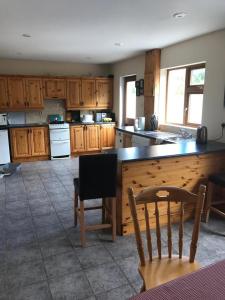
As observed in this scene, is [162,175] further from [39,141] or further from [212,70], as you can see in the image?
[39,141]

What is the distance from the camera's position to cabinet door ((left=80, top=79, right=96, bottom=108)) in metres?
6.50

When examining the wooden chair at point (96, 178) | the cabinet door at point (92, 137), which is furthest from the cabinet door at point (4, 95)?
the wooden chair at point (96, 178)

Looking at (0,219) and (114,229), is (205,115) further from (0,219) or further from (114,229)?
(0,219)

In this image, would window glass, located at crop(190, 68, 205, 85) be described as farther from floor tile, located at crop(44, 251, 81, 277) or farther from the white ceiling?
floor tile, located at crop(44, 251, 81, 277)

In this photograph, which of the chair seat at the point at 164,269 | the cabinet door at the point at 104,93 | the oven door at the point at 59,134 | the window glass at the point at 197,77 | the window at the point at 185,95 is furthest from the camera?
the cabinet door at the point at 104,93

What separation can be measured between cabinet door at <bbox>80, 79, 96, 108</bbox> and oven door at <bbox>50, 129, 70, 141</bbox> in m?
0.92

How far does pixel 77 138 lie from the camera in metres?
6.46

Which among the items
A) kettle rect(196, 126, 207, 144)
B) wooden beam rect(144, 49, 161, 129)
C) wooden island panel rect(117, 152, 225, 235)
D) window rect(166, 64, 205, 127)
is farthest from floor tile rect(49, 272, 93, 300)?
wooden beam rect(144, 49, 161, 129)

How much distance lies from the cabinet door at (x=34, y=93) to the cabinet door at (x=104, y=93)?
1502 mm

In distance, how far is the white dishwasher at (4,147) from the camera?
565 cm

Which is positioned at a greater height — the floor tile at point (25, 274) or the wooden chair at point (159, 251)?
the wooden chair at point (159, 251)

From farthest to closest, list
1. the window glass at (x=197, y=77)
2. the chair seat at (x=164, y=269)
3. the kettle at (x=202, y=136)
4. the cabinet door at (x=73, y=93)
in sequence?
the cabinet door at (x=73, y=93) → the window glass at (x=197, y=77) → the kettle at (x=202, y=136) → the chair seat at (x=164, y=269)

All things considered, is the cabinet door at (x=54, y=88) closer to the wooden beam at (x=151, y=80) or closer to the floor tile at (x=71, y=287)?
the wooden beam at (x=151, y=80)

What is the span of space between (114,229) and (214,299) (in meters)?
1.74
